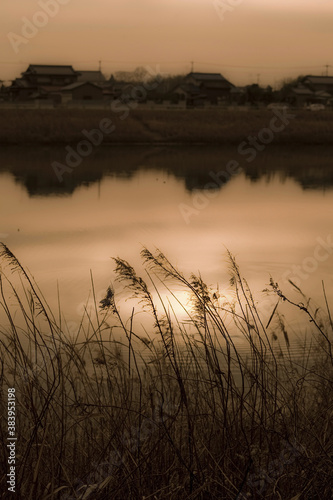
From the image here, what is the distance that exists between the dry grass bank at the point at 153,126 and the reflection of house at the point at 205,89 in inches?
1141

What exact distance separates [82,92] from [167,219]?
51.2m

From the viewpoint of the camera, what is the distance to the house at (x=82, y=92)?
6303 centimetres

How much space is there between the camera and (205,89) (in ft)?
239

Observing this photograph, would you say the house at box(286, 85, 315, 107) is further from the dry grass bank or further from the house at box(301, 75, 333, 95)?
the dry grass bank

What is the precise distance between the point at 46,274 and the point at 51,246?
227 centimetres

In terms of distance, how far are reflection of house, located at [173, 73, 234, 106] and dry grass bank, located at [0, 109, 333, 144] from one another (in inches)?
1141

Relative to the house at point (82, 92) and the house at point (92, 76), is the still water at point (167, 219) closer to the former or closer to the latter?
the house at point (82, 92)

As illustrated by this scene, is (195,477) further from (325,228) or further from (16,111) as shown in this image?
(16,111)

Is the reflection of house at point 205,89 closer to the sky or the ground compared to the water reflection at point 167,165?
closer to the sky

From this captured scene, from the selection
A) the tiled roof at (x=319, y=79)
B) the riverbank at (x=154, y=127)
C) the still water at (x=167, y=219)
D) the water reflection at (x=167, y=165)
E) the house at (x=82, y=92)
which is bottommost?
the still water at (x=167, y=219)

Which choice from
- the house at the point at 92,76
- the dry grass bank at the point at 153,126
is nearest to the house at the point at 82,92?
the house at the point at 92,76

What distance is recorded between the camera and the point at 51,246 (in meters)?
11.0

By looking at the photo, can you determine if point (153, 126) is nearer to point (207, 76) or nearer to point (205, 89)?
point (205, 89)

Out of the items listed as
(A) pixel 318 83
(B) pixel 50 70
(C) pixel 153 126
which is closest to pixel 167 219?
(C) pixel 153 126
